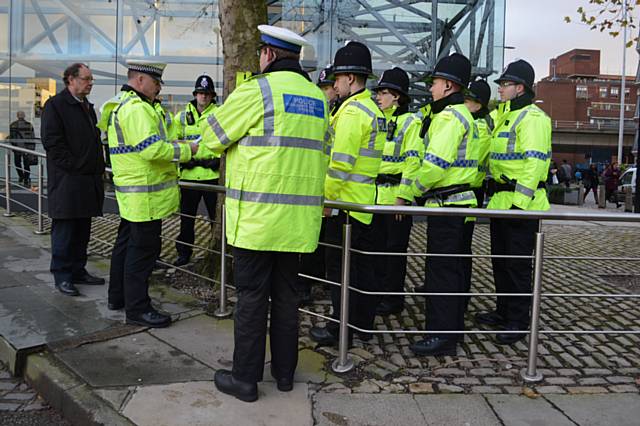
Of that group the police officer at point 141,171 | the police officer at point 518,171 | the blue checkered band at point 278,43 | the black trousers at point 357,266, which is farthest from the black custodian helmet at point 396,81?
the blue checkered band at point 278,43

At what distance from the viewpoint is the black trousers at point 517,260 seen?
475 cm

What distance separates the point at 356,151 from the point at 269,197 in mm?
1091

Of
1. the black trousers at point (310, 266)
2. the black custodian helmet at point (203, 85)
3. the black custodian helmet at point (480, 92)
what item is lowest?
the black trousers at point (310, 266)

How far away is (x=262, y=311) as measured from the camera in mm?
3412

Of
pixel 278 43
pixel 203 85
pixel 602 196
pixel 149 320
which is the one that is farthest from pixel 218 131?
pixel 602 196

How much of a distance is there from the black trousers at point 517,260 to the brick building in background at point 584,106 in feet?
214

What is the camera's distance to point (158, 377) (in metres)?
3.64

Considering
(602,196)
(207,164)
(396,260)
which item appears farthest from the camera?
(602,196)

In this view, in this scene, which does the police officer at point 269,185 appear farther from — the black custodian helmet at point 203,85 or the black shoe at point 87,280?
the black custodian helmet at point 203,85

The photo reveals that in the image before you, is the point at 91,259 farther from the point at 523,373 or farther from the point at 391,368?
the point at 523,373

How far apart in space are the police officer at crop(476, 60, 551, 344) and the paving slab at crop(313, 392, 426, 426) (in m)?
1.57

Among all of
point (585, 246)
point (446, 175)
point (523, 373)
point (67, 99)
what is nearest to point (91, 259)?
point (67, 99)

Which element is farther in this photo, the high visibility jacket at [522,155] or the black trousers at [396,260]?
the black trousers at [396,260]

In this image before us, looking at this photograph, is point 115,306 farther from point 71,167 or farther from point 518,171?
point 518,171
